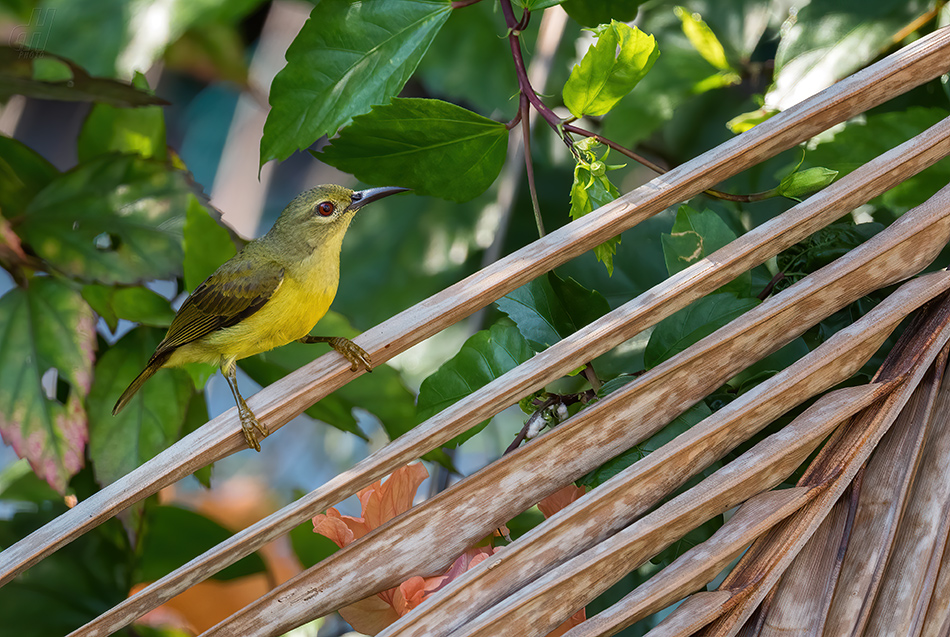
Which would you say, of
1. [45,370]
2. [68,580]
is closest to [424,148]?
[45,370]

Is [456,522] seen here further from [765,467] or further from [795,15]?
[795,15]

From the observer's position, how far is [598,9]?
0.59 meters

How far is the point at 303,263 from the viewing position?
0.66 meters

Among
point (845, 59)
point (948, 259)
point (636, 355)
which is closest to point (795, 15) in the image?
point (845, 59)

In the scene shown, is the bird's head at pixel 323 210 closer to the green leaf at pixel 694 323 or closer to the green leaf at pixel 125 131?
the green leaf at pixel 125 131

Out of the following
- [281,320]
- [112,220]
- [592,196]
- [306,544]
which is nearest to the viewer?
[592,196]

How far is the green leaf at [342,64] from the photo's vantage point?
56 centimetres

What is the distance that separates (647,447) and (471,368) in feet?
0.47

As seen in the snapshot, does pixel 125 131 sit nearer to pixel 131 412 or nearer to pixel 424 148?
pixel 131 412

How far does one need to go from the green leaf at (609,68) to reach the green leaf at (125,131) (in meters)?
0.48

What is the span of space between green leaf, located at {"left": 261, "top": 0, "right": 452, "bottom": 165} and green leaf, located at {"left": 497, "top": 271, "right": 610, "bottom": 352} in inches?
6.9

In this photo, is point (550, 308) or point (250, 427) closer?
point (250, 427)

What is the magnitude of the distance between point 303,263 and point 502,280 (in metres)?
0.29

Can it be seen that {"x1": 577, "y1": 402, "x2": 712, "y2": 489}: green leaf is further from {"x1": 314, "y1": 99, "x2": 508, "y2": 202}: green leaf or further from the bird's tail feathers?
the bird's tail feathers
